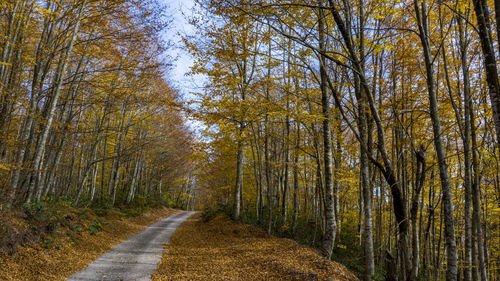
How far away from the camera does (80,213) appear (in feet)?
34.2

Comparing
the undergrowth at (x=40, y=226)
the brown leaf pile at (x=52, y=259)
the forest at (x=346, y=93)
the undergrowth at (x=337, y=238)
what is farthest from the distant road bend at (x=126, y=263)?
the undergrowth at (x=337, y=238)

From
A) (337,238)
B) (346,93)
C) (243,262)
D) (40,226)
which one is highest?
(346,93)

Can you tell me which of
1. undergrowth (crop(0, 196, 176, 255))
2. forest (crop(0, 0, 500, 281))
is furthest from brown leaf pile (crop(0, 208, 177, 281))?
forest (crop(0, 0, 500, 281))

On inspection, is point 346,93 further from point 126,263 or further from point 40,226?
point 40,226

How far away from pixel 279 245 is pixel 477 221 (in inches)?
212

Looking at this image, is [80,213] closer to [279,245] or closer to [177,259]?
[177,259]

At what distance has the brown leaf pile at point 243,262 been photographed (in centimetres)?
593

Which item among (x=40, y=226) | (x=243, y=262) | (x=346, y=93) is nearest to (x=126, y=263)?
(x=40, y=226)

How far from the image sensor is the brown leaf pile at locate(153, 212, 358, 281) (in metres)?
5.93

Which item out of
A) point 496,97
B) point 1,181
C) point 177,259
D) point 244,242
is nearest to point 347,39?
point 496,97

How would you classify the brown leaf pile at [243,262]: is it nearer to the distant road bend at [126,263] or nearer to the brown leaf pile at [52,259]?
the distant road bend at [126,263]

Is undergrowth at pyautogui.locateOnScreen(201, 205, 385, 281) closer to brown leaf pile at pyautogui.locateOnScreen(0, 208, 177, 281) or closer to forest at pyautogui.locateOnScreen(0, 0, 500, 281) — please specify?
forest at pyautogui.locateOnScreen(0, 0, 500, 281)

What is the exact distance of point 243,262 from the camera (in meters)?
7.18

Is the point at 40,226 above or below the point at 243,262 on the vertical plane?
above
